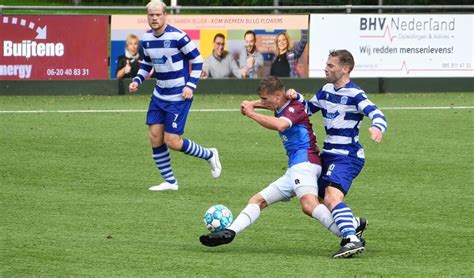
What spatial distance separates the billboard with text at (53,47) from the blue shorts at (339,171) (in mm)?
12146

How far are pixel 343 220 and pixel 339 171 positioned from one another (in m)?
0.46

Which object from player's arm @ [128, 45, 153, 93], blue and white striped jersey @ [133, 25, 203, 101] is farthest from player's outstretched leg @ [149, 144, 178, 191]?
player's arm @ [128, 45, 153, 93]

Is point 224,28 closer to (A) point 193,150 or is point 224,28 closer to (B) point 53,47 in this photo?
(B) point 53,47

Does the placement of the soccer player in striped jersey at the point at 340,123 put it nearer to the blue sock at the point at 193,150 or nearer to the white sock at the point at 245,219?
the white sock at the point at 245,219

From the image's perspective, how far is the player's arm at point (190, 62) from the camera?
12.4 metres

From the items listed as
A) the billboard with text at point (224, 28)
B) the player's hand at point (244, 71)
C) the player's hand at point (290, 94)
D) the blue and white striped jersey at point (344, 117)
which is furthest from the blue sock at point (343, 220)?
the player's hand at point (244, 71)

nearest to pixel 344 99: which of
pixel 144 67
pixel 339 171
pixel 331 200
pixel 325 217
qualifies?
pixel 339 171

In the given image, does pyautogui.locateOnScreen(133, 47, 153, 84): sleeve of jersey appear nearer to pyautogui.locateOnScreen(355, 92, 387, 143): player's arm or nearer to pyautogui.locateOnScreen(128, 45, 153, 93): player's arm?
pyautogui.locateOnScreen(128, 45, 153, 93): player's arm

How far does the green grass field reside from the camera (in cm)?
859

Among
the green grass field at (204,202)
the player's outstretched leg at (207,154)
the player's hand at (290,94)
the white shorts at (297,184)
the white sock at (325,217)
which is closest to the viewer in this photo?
the green grass field at (204,202)

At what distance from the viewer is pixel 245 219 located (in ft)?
29.9

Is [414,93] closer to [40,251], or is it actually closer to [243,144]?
[243,144]

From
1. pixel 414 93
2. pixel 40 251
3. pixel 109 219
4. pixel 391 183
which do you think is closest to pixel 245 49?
pixel 414 93

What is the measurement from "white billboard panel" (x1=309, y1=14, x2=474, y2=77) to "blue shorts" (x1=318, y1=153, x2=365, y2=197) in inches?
491
